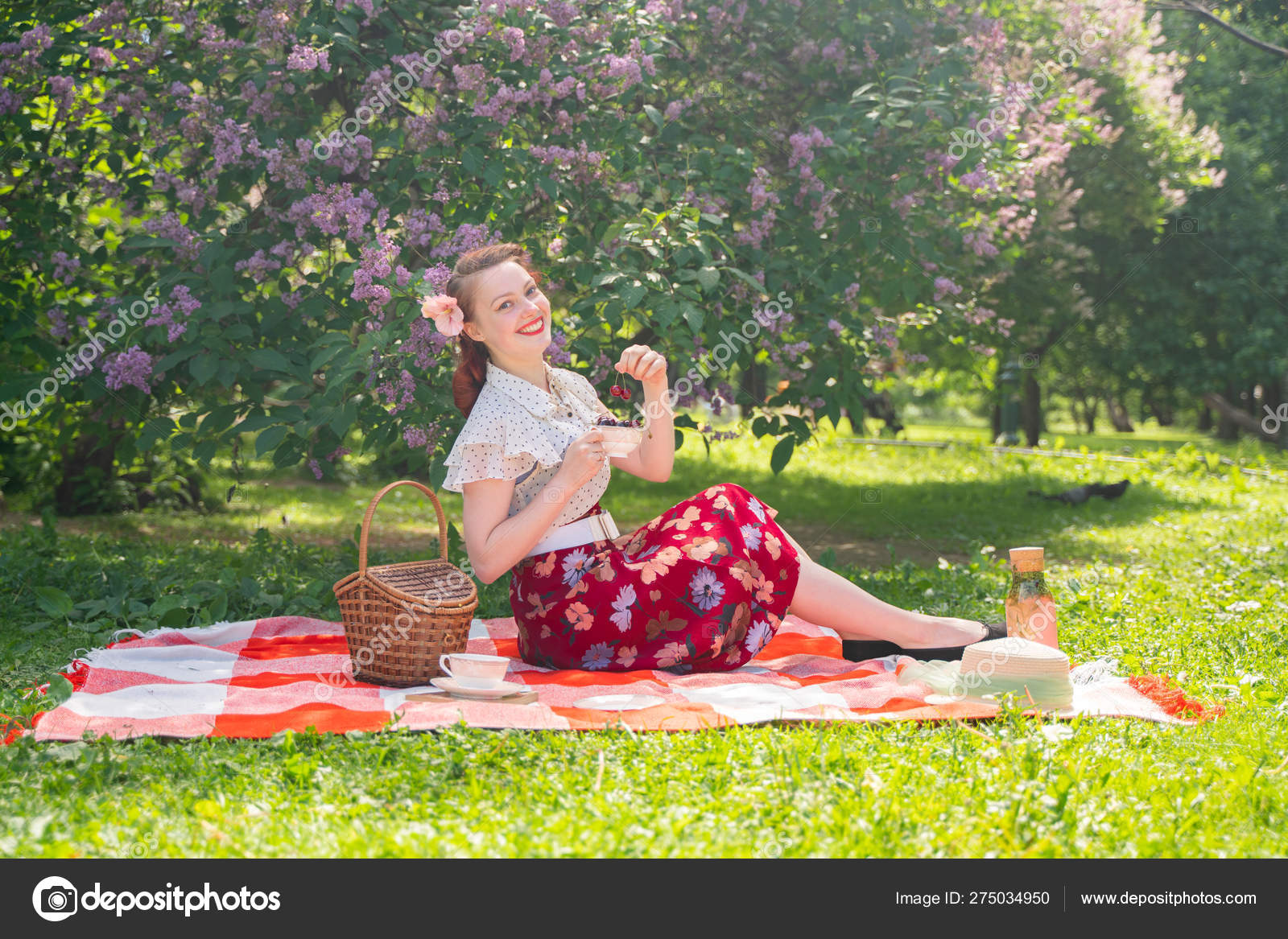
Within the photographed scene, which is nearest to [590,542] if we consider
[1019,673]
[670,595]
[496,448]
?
[670,595]

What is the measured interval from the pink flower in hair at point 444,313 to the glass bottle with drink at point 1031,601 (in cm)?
186

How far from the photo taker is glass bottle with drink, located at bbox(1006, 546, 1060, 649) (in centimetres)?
350

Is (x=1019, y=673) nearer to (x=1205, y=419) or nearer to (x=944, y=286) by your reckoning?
(x=944, y=286)

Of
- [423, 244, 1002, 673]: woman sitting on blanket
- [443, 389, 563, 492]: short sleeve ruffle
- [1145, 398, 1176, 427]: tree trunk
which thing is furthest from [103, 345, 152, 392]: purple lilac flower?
[1145, 398, 1176, 427]: tree trunk

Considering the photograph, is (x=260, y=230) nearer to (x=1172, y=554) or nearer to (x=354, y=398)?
(x=354, y=398)

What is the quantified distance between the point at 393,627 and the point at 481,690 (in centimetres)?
40

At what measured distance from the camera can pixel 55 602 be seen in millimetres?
4426

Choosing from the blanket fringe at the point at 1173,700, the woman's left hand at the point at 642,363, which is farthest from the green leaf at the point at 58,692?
the blanket fringe at the point at 1173,700

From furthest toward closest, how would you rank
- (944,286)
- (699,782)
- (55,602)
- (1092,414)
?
(1092,414)
(944,286)
(55,602)
(699,782)

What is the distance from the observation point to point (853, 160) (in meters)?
5.30

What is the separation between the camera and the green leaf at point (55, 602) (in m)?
4.38

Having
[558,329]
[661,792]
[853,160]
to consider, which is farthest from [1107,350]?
[661,792]

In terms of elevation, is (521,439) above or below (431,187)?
below
